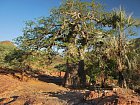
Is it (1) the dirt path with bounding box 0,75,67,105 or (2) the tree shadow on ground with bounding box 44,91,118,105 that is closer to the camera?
(2) the tree shadow on ground with bounding box 44,91,118,105

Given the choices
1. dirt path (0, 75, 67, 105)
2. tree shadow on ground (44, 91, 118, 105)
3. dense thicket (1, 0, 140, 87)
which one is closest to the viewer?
tree shadow on ground (44, 91, 118, 105)

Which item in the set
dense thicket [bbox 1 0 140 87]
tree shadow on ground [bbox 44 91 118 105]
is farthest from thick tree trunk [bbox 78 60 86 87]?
tree shadow on ground [bbox 44 91 118 105]

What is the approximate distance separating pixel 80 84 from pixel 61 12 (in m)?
6.78

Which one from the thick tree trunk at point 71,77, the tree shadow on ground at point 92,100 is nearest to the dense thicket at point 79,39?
the thick tree trunk at point 71,77

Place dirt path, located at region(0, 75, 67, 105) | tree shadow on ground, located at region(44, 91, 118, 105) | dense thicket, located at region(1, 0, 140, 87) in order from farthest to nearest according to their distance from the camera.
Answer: dense thicket, located at region(1, 0, 140, 87), dirt path, located at region(0, 75, 67, 105), tree shadow on ground, located at region(44, 91, 118, 105)

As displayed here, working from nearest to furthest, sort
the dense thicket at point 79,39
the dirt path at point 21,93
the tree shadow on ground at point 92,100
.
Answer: the tree shadow on ground at point 92,100
the dirt path at point 21,93
the dense thicket at point 79,39

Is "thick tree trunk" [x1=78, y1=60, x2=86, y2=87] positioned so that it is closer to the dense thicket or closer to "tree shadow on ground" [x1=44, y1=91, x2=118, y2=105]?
the dense thicket

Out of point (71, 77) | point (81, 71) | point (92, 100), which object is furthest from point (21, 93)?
point (81, 71)

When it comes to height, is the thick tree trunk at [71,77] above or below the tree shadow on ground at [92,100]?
above

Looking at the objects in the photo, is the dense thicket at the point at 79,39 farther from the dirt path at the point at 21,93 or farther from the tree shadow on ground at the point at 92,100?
the tree shadow on ground at the point at 92,100

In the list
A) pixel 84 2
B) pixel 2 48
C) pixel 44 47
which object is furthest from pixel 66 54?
pixel 2 48

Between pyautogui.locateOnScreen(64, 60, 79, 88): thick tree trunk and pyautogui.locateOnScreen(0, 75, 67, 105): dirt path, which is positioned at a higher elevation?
pyautogui.locateOnScreen(64, 60, 79, 88): thick tree trunk

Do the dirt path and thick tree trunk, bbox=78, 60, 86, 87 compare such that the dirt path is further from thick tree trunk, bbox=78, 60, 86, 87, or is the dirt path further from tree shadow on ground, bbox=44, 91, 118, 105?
thick tree trunk, bbox=78, 60, 86, 87

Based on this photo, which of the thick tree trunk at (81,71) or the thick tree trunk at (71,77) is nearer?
the thick tree trunk at (71,77)
